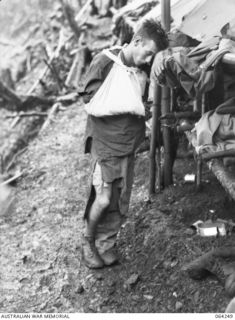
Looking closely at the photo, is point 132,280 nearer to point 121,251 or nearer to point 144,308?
point 144,308

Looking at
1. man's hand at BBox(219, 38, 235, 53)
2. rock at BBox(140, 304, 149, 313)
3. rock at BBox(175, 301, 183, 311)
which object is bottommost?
rock at BBox(140, 304, 149, 313)

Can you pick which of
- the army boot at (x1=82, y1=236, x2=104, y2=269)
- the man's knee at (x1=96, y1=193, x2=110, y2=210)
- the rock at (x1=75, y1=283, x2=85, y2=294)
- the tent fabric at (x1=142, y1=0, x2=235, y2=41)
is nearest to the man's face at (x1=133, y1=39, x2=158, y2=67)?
the tent fabric at (x1=142, y1=0, x2=235, y2=41)

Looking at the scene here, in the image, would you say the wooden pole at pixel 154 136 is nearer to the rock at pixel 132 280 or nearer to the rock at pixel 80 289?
the rock at pixel 132 280

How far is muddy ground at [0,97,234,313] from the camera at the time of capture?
365 cm

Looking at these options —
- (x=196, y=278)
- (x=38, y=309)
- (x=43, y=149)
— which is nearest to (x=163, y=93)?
(x=196, y=278)

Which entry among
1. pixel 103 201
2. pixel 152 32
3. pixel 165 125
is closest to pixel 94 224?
pixel 103 201

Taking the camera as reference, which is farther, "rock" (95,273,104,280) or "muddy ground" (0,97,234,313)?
"rock" (95,273,104,280)

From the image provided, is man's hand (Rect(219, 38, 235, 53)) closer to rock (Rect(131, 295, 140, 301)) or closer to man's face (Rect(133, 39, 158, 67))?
man's face (Rect(133, 39, 158, 67))

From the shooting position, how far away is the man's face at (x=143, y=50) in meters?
3.32

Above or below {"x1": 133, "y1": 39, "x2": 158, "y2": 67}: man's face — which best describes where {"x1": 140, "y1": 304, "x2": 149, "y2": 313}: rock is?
below

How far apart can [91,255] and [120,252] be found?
1.05ft

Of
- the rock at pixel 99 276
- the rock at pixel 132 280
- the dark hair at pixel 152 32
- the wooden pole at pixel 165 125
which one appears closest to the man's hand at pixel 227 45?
the dark hair at pixel 152 32

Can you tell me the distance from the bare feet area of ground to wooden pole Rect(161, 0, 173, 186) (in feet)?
0.46

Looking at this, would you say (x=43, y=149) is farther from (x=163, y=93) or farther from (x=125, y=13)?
(x=163, y=93)
